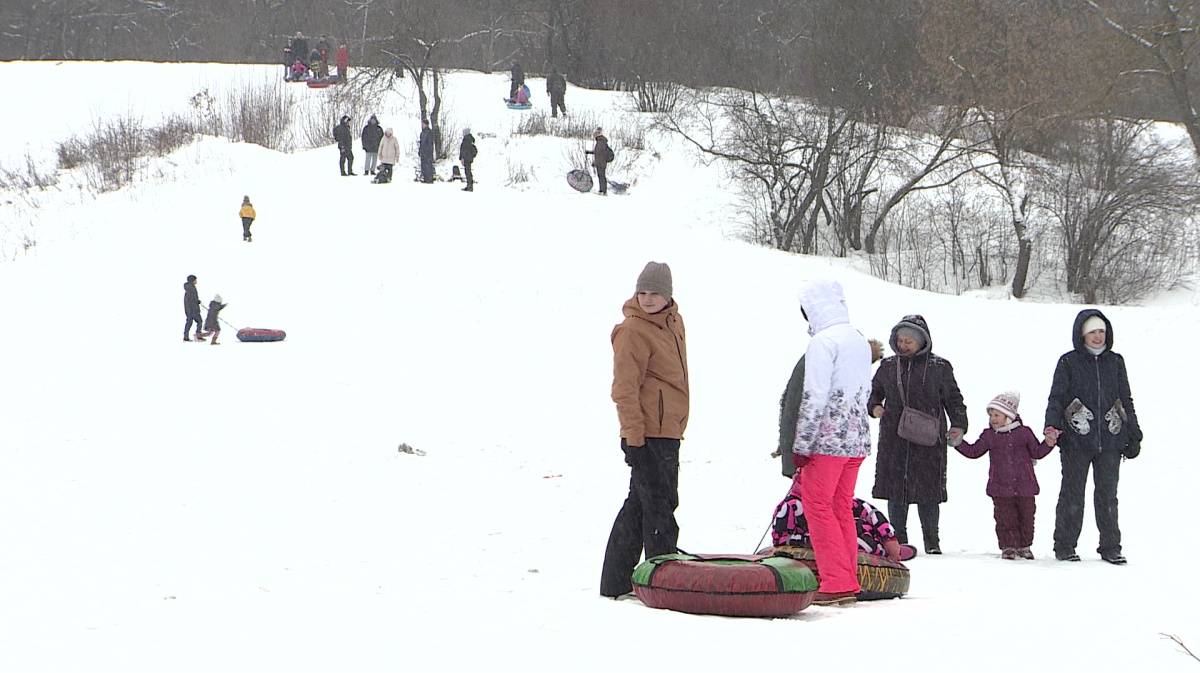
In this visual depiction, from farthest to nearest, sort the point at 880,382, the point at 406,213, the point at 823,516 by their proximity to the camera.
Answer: the point at 406,213 < the point at 880,382 < the point at 823,516

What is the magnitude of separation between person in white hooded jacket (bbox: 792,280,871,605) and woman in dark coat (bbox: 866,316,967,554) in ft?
5.98

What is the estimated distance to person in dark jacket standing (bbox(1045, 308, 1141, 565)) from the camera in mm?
7406

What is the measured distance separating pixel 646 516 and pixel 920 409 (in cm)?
259

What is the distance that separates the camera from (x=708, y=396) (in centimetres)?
1599

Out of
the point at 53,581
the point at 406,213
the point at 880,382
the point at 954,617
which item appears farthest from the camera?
the point at 406,213

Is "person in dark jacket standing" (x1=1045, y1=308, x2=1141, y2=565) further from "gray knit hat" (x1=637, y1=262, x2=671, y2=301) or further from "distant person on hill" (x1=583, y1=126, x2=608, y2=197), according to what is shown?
"distant person on hill" (x1=583, y1=126, x2=608, y2=197)

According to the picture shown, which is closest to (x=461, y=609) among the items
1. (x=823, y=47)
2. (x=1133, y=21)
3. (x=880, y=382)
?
(x=880, y=382)

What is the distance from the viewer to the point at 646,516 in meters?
5.80

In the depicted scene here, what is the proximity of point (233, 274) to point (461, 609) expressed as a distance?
1817 centimetres

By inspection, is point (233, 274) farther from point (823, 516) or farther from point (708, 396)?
point (823, 516)

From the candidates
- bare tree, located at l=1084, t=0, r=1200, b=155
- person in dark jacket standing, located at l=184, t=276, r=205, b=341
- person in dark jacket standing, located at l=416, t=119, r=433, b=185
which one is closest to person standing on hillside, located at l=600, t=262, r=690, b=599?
person in dark jacket standing, located at l=184, t=276, r=205, b=341

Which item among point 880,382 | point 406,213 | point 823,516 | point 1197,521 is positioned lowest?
point 1197,521

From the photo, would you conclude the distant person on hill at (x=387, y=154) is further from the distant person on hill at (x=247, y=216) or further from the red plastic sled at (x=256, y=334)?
the red plastic sled at (x=256, y=334)

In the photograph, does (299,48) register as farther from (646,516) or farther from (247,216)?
(646,516)
